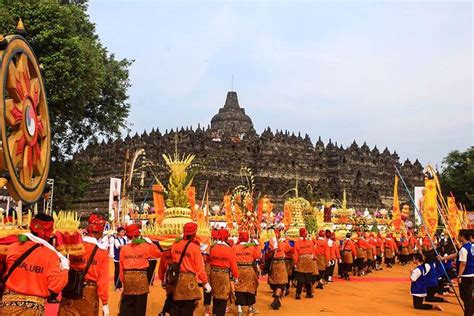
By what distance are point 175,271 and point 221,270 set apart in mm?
1523

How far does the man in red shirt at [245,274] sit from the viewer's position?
33.5 feet

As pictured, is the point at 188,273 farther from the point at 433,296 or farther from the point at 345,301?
the point at 433,296

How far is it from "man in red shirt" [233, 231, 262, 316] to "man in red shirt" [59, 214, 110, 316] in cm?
405

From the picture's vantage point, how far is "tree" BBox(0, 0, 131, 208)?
61.7 ft

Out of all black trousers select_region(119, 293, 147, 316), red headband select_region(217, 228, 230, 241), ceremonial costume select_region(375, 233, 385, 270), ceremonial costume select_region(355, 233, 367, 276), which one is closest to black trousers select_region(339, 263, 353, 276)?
ceremonial costume select_region(355, 233, 367, 276)

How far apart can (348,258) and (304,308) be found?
7078mm

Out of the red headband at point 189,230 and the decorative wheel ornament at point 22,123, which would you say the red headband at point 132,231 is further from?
the decorative wheel ornament at point 22,123

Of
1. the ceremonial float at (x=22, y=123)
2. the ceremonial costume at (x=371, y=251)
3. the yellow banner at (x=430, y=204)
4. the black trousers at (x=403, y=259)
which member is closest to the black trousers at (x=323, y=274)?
the yellow banner at (x=430, y=204)

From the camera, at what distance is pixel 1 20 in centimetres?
1773

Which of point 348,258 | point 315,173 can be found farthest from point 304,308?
point 315,173

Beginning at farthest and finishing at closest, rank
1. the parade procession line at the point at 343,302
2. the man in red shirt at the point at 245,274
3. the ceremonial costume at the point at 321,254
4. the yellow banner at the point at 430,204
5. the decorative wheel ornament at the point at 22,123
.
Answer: the ceremonial costume at the point at 321,254 → the yellow banner at the point at 430,204 → the parade procession line at the point at 343,302 → the man in red shirt at the point at 245,274 → the decorative wheel ornament at the point at 22,123

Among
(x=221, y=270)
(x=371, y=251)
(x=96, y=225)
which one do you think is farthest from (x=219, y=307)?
(x=371, y=251)

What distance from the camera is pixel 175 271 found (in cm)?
792

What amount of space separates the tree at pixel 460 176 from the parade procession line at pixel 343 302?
99.4 ft
